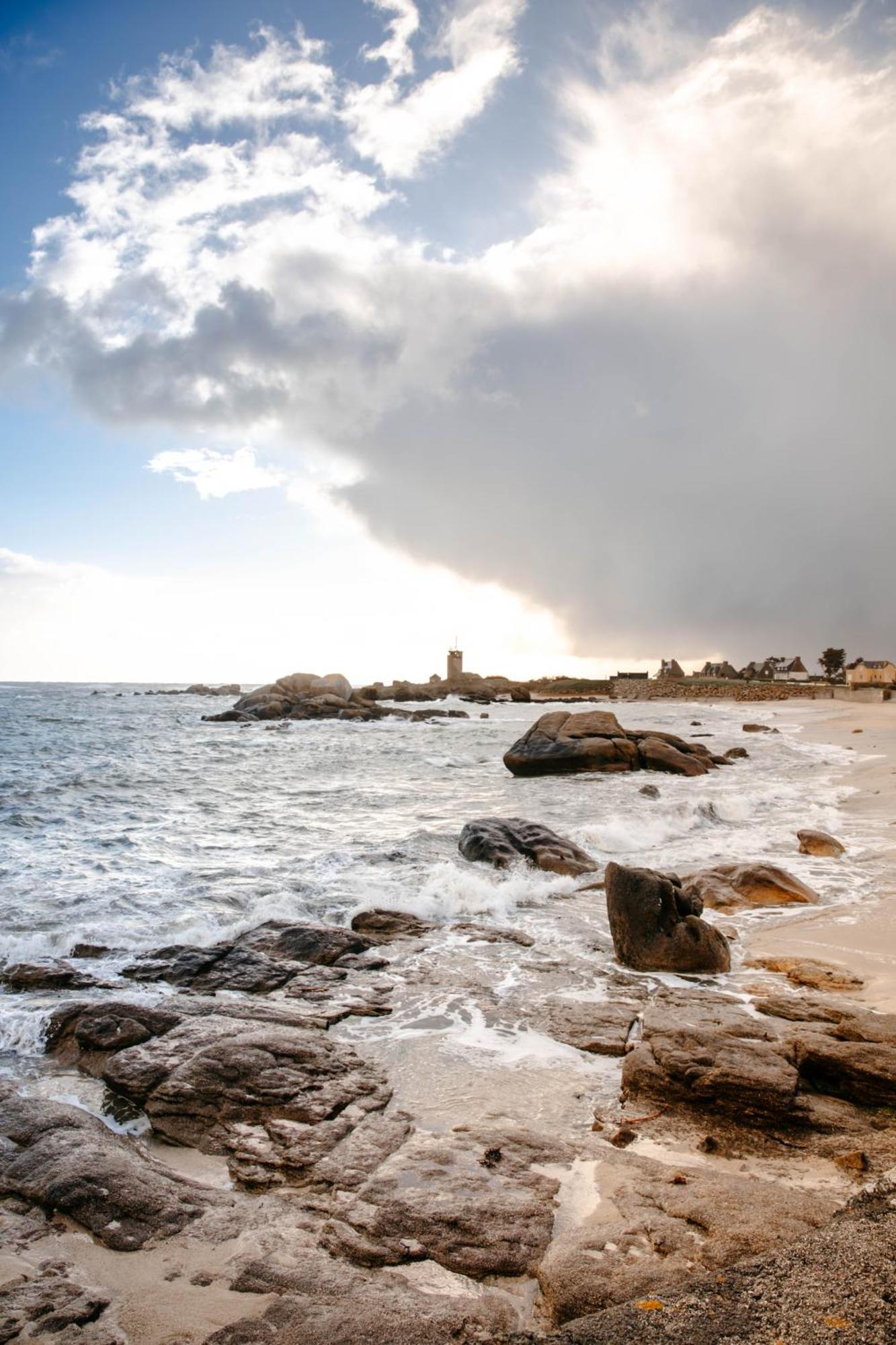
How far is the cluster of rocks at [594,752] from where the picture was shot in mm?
22891

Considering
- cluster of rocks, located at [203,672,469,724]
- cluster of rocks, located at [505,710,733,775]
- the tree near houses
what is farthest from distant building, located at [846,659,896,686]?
cluster of rocks, located at [505,710,733,775]

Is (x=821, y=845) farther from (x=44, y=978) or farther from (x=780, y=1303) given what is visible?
(x=44, y=978)

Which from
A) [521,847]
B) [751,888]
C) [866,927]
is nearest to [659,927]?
[866,927]

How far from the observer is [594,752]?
23172mm

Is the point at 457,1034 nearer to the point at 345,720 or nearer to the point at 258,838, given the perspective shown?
the point at 258,838

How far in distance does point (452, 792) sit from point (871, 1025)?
49.7 feet

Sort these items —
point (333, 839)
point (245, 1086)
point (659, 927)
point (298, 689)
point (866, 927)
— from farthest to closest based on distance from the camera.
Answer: point (298, 689)
point (333, 839)
point (866, 927)
point (659, 927)
point (245, 1086)

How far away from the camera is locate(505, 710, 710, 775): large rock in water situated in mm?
22891

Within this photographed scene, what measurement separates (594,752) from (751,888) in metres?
14.1

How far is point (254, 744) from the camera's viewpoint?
34875mm

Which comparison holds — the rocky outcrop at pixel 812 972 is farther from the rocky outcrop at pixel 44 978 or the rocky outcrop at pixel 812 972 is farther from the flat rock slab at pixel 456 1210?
the rocky outcrop at pixel 44 978

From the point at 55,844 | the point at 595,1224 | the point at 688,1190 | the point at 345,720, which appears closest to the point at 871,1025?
the point at 688,1190

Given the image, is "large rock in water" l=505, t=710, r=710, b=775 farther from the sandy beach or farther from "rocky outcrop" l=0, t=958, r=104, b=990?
"rocky outcrop" l=0, t=958, r=104, b=990

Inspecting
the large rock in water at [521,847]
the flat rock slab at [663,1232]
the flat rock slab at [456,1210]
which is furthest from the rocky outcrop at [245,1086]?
the large rock in water at [521,847]
